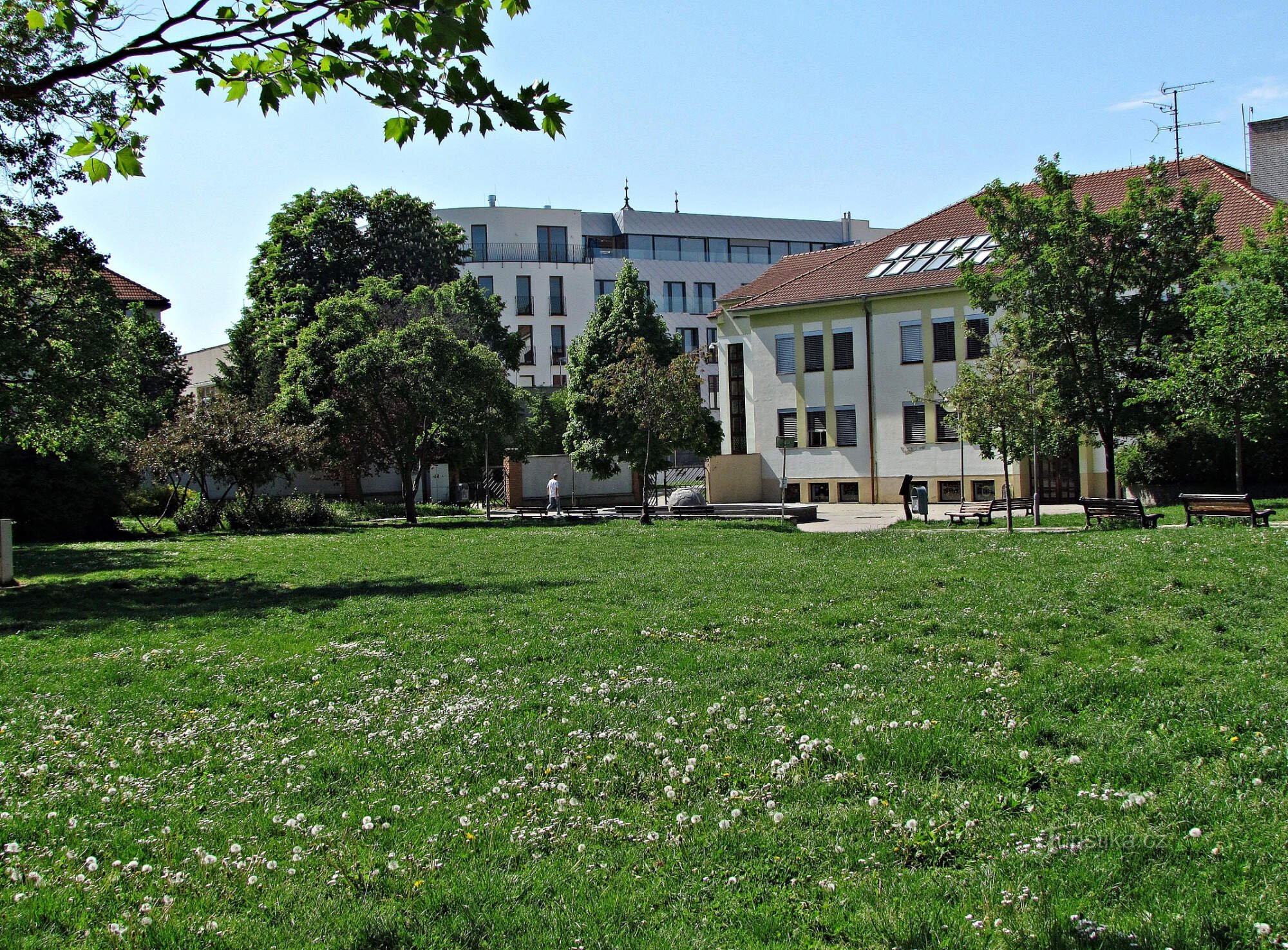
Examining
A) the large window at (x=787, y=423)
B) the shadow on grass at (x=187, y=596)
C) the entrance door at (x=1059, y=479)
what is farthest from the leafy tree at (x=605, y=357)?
the shadow on grass at (x=187, y=596)

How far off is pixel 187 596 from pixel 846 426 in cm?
3115

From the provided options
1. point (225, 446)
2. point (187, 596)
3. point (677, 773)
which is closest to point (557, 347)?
point (225, 446)

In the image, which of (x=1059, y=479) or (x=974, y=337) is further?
(x=974, y=337)

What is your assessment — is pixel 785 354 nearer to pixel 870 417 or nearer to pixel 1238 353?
pixel 870 417

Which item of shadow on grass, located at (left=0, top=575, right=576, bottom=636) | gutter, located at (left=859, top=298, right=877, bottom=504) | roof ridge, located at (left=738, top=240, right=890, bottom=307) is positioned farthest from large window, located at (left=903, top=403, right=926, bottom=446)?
shadow on grass, located at (left=0, top=575, right=576, bottom=636)

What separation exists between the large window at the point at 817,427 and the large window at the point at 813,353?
1796 mm

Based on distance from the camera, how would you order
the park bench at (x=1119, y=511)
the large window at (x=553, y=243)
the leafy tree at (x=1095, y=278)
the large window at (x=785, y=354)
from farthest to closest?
1. the large window at (x=553, y=243)
2. the large window at (x=785, y=354)
3. the leafy tree at (x=1095, y=278)
4. the park bench at (x=1119, y=511)

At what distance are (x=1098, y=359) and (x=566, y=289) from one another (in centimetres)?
4628

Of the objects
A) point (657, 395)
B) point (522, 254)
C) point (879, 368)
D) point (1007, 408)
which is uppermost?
point (522, 254)

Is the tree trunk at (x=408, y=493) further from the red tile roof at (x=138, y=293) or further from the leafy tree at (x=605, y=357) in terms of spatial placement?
the red tile roof at (x=138, y=293)

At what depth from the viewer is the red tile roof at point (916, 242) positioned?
33781mm

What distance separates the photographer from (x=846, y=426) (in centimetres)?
4184

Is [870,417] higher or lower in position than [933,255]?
lower

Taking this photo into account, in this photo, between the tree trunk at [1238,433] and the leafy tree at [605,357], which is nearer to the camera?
→ the tree trunk at [1238,433]
